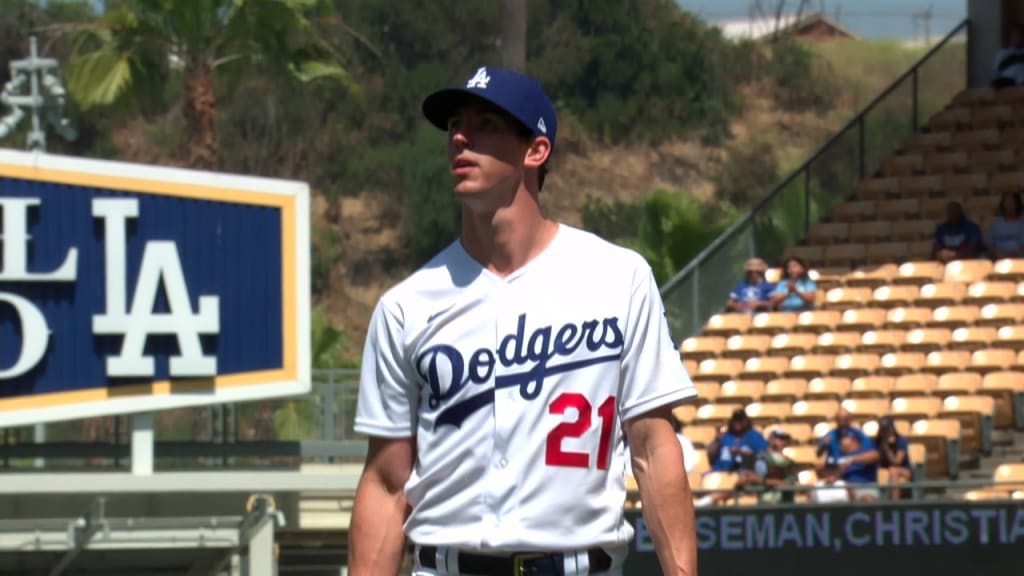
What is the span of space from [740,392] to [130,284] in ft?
16.2

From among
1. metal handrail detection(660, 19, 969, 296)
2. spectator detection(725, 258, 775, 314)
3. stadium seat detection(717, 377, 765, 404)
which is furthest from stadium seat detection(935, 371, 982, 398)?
metal handrail detection(660, 19, 969, 296)

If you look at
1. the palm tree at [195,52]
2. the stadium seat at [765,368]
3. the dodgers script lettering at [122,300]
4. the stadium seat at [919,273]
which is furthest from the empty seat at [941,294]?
the palm tree at [195,52]

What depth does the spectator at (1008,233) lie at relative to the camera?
60.5 feet

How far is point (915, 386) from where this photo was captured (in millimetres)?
16922

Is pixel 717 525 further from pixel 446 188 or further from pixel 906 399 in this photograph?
pixel 446 188

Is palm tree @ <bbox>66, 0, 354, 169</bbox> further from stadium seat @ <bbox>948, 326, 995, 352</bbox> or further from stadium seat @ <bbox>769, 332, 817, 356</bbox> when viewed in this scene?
stadium seat @ <bbox>948, 326, 995, 352</bbox>

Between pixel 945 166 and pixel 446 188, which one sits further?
pixel 446 188

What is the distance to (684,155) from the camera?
53.1m

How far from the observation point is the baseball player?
4066mm

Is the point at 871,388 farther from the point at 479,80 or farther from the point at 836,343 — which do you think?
the point at 479,80

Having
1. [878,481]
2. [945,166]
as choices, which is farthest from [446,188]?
[878,481]

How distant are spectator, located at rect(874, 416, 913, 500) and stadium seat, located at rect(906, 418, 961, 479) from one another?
3.75 ft

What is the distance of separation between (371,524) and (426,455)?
18cm

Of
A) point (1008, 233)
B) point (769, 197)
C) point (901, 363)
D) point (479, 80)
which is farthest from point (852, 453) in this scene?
point (479, 80)
